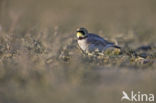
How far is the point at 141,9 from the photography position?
64.0 ft

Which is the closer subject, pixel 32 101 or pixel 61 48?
pixel 32 101

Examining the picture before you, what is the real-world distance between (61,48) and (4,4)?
179 cm

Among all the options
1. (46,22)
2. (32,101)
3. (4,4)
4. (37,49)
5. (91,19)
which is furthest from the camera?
(91,19)

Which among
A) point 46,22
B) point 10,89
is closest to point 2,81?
point 10,89

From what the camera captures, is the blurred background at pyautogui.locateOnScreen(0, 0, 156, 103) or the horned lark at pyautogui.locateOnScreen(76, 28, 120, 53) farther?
the horned lark at pyautogui.locateOnScreen(76, 28, 120, 53)

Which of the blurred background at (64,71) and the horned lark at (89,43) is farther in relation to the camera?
the horned lark at (89,43)

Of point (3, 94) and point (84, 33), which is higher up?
point (84, 33)

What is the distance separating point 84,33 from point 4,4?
208cm

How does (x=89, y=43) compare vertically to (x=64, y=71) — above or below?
above

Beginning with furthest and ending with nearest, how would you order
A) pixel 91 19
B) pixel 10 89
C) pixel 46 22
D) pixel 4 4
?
pixel 91 19, pixel 46 22, pixel 4 4, pixel 10 89

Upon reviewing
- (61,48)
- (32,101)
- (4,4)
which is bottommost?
(32,101)

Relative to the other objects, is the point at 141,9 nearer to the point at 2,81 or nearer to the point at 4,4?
the point at 4,4

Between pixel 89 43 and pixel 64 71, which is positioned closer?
pixel 64 71

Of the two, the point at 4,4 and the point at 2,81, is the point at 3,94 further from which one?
the point at 4,4
